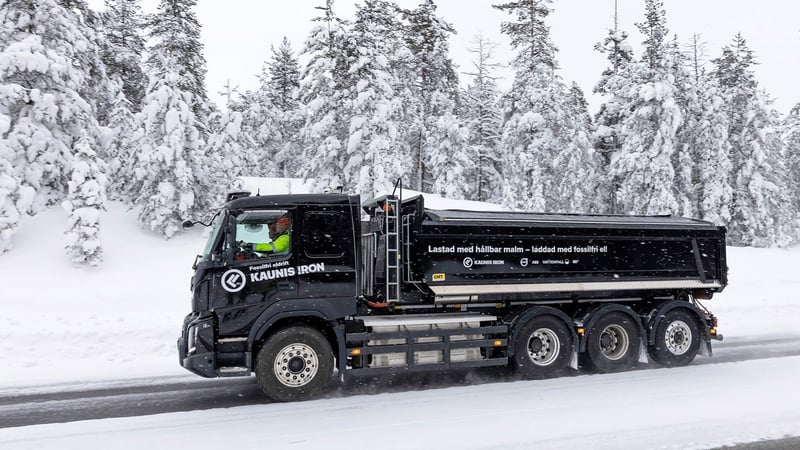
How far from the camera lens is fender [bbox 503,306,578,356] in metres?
8.93

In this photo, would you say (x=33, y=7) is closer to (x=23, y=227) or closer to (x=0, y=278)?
(x=23, y=227)

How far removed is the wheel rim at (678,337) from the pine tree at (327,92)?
17977 mm

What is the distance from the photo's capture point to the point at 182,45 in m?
Answer: 27.7

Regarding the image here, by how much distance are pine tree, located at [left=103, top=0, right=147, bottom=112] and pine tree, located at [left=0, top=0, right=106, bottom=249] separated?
10.2 metres

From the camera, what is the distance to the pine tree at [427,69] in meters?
41.3

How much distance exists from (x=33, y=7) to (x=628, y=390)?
81.1 ft

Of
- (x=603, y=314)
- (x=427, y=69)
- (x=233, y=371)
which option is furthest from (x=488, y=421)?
(x=427, y=69)

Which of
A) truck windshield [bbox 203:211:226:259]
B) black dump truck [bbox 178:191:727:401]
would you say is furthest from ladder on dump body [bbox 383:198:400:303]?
truck windshield [bbox 203:211:226:259]

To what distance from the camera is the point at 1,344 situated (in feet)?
36.6

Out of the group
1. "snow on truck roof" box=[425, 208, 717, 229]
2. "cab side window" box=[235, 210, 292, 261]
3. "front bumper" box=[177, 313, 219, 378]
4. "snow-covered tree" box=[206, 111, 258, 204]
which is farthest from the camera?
"snow-covered tree" box=[206, 111, 258, 204]

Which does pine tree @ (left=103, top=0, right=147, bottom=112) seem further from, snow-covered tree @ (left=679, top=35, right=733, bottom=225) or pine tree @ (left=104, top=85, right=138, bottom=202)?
snow-covered tree @ (left=679, top=35, right=733, bottom=225)

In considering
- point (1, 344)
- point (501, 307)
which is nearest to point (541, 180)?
point (501, 307)

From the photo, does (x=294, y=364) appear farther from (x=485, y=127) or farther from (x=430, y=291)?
(x=485, y=127)

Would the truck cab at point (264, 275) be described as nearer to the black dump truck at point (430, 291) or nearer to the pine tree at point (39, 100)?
the black dump truck at point (430, 291)
